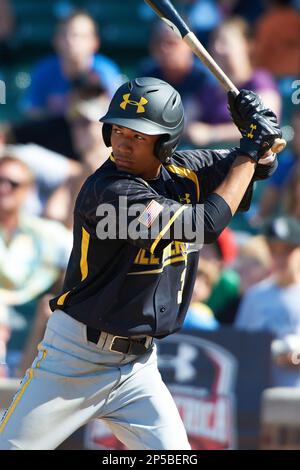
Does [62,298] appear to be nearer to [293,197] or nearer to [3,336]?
[3,336]

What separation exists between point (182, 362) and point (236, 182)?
2.15 metres

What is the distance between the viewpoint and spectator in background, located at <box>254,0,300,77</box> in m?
8.49

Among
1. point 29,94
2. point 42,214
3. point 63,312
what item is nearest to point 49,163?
point 42,214

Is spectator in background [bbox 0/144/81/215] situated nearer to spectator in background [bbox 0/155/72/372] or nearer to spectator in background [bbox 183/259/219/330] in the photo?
spectator in background [bbox 0/155/72/372]

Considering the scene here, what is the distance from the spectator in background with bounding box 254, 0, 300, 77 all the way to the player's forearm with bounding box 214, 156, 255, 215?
15.5 feet

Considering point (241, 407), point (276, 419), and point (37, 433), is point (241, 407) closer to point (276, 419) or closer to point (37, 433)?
point (276, 419)

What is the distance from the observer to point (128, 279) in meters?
3.93

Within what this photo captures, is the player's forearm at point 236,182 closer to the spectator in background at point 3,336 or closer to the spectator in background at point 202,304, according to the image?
the spectator in background at point 202,304

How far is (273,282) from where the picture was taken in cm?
636

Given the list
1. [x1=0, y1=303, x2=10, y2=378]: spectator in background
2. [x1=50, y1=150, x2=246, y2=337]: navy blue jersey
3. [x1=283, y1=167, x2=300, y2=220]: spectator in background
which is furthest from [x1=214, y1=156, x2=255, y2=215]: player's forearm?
[x1=283, y1=167, x2=300, y2=220]: spectator in background

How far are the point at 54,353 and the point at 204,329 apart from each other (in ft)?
6.46

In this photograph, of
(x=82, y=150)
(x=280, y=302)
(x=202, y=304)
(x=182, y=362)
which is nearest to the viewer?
(x=182, y=362)

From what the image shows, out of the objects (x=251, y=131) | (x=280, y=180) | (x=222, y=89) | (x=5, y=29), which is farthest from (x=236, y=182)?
(x=5, y=29)

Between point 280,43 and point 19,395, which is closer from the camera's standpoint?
point 19,395
